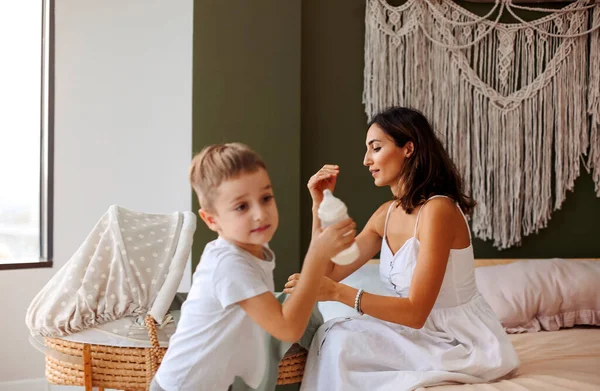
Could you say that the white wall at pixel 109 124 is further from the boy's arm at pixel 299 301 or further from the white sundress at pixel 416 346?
the boy's arm at pixel 299 301

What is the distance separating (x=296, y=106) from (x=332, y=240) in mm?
1573

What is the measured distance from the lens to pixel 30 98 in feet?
9.90

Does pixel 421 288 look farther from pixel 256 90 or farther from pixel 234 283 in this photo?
pixel 256 90

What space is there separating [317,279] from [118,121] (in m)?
2.12

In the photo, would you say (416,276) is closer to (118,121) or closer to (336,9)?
(336,9)

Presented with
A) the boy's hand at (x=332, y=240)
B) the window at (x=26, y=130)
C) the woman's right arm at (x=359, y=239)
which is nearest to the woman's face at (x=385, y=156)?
the woman's right arm at (x=359, y=239)

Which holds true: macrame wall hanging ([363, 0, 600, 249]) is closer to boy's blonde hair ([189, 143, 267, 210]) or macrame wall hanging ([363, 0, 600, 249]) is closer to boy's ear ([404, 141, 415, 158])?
boy's ear ([404, 141, 415, 158])

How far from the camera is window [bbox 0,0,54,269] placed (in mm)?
2975

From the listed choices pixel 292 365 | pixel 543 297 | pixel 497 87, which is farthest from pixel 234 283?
pixel 497 87

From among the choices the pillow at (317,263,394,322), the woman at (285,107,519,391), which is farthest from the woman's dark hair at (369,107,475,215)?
the pillow at (317,263,394,322)

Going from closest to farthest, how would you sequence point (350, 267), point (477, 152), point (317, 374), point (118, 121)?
point (317, 374), point (350, 267), point (477, 152), point (118, 121)

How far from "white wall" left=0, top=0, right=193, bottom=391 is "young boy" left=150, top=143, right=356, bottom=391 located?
182 centimetres

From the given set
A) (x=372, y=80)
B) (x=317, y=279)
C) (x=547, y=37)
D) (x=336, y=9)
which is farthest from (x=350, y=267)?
(x=547, y=37)

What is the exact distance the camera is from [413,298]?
64.2 inches
